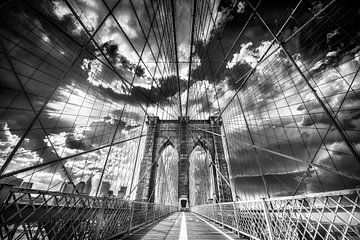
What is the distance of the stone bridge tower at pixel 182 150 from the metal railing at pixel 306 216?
9.82 metres

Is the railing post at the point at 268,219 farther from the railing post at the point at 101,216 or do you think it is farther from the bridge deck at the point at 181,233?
the railing post at the point at 101,216

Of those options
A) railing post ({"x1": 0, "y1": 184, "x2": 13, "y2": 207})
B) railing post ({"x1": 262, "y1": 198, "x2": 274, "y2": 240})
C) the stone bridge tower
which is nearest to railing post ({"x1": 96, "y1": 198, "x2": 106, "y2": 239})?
railing post ({"x1": 0, "y1": 184, "x2": 13, "y2": 207})

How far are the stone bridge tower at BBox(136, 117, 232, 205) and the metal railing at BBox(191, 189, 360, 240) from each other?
9.82 meters

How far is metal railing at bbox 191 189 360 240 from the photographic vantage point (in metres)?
1.27

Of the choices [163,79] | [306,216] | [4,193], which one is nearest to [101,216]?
[4,193]

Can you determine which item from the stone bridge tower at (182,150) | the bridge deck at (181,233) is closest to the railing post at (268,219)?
the bridge deck at (181,233)

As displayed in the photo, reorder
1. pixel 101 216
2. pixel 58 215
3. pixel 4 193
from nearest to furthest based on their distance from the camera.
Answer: pixel 4 193
pixel 58 215
pixel 101 216

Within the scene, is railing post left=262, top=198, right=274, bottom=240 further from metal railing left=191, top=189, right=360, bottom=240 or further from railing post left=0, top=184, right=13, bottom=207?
railing post left=0, top=184, right=13, bottom=207

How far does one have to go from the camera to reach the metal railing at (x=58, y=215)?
54.7 inches

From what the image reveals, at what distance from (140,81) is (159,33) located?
269 cm

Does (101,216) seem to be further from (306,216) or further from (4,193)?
(306,216)

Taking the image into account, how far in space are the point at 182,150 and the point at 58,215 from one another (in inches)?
564

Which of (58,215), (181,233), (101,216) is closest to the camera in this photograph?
(58,215)

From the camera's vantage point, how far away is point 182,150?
51.8 feet
